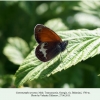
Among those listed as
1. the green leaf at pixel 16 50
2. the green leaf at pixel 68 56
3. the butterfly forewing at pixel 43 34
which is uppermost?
the butterfly forewing at pixel 43 34

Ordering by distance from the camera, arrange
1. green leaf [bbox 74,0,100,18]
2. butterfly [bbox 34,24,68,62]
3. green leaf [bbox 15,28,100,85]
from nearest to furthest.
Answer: green leaf [bbox 15,28,100,85], butterfly [bbox 34,24,68,62], green leaf [bbox 74,0,100,18]

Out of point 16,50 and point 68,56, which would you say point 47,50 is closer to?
point 68,56

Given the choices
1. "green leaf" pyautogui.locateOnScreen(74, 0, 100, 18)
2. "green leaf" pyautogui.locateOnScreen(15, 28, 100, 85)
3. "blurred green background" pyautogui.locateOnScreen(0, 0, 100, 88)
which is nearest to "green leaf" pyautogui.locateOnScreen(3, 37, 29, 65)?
"blurred green background" pyautogui.locateOnScreen(0, 0, 100, 88)

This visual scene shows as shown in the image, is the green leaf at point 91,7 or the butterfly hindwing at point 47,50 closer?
the butterfly hindwing at point 47,50

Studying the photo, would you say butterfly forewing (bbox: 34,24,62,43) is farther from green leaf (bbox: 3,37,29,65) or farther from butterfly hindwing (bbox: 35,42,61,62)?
green leaf (bbox: 3,37,29,65)

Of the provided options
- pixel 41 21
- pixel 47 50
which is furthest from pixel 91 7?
pixel 41 21

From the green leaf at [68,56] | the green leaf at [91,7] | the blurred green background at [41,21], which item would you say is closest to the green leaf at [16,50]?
the blurred green background at [41,21]

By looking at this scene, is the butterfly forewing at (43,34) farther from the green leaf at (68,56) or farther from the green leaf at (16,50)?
the green leaf at (16,50)
